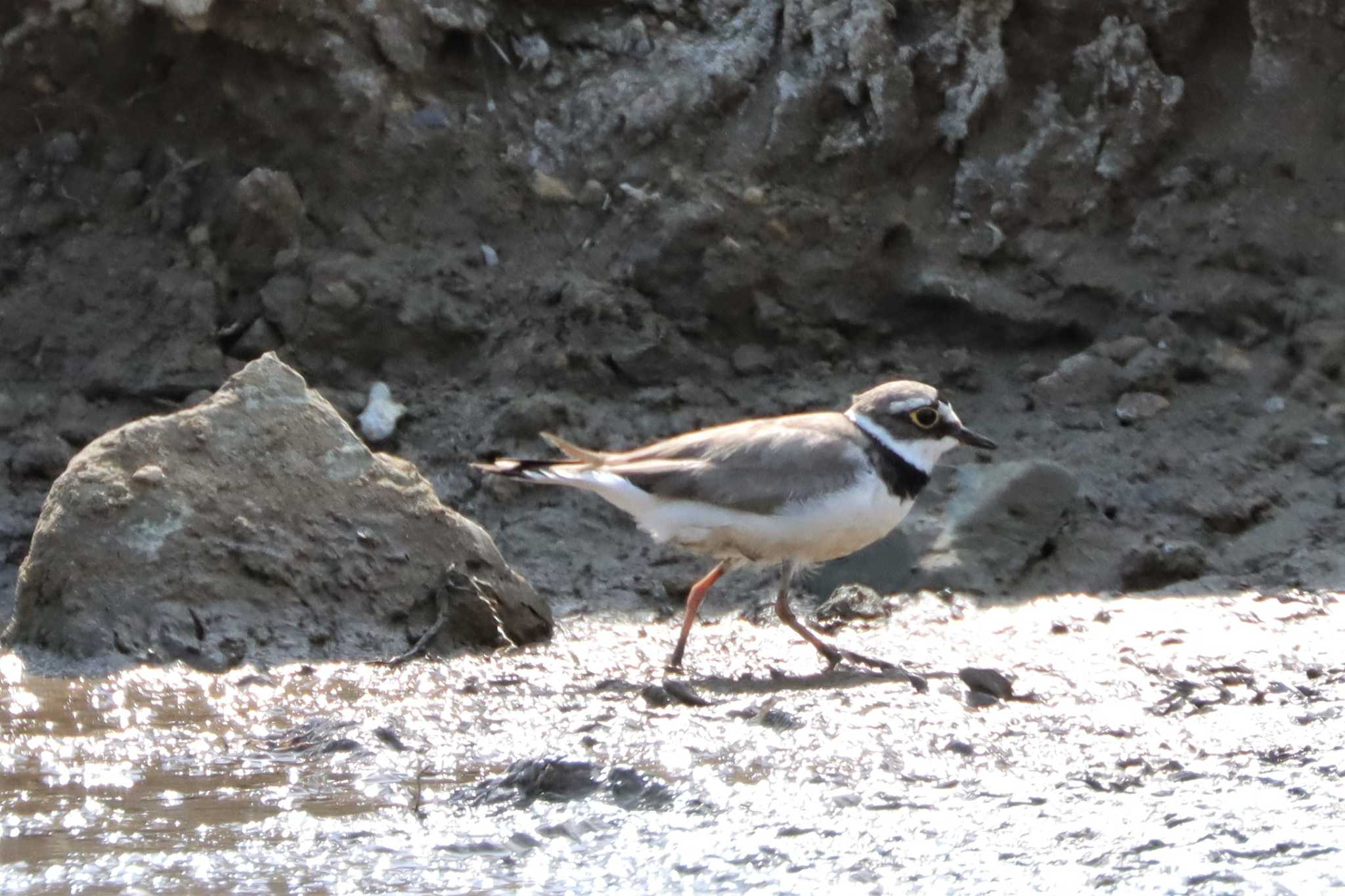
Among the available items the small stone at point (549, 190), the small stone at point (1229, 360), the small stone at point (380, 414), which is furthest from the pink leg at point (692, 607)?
the small stone at point (1229, 360)

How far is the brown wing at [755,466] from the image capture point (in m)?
6.24

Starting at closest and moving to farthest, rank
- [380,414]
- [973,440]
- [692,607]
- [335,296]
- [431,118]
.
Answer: [692,607], [973,440], [380,414], [335,296], [431,118]

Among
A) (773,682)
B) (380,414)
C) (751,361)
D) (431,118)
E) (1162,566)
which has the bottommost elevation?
(773,682)

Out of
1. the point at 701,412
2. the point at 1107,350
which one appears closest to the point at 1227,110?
the point at 1107,350

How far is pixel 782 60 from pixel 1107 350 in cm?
205

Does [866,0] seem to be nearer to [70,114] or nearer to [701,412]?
[701,412]

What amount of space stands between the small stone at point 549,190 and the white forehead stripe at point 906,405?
238 cm

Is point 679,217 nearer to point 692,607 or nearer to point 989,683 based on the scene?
point 692,607

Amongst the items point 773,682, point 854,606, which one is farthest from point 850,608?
point 773,682

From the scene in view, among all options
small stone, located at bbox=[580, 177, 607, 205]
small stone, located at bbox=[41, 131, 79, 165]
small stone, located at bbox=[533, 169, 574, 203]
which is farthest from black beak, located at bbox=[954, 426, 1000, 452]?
small stone, located at bbox=[41, 131, 79, 165]

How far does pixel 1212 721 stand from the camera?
5.25m

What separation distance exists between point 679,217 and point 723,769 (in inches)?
145

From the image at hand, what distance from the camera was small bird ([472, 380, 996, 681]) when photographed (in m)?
6.23

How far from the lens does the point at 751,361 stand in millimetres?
8117
